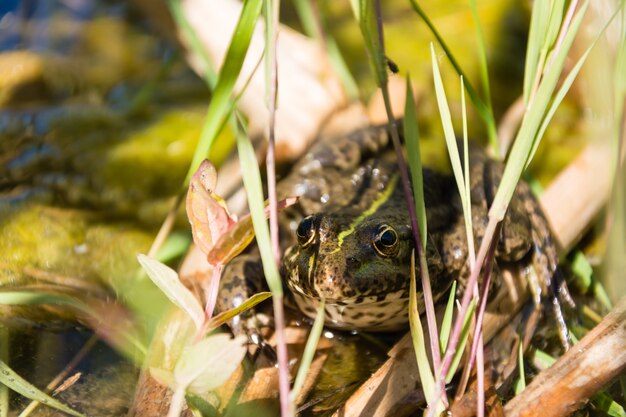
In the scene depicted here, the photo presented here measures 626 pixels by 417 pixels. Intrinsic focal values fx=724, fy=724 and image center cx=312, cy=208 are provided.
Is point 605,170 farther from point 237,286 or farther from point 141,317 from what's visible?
point 141,317

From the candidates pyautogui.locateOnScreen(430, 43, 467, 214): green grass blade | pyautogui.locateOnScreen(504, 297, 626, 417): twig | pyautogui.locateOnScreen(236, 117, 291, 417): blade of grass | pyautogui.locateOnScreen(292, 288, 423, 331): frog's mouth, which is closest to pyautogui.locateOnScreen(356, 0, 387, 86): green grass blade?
pyautogui.locateOnScreen(430, 43, 467, 214): green grass blade

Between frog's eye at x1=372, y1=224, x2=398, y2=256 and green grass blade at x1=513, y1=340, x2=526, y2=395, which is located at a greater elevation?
frog's eye at x1=372, y1=224, x2=398, y2=256

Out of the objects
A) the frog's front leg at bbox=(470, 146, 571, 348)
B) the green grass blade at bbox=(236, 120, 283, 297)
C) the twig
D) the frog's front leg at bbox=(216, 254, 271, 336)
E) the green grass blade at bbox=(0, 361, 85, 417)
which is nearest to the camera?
the green grass blade at bbox=(236, 120, 283, 297)

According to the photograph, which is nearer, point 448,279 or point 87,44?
point 448,279

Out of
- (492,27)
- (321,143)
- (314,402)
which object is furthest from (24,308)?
(492,27)

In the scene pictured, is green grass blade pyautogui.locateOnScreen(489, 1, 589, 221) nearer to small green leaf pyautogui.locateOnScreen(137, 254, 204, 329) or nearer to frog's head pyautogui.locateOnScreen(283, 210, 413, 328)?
frog's head pyautogui.locateOnScreen(283, 210, 413, 328)

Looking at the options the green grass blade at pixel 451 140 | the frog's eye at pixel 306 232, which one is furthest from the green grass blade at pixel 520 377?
the frog's eye at pixel 306 232

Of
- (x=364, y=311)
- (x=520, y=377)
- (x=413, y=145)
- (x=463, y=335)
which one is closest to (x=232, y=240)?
(x=413, y=145)
